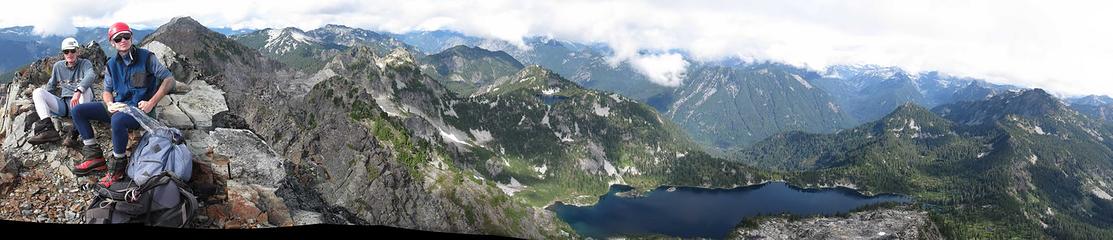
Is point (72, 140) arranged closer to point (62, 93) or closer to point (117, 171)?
point (62, 93)

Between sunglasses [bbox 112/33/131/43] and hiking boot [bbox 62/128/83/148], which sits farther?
hiking boot [bbox 62/128/83/148]

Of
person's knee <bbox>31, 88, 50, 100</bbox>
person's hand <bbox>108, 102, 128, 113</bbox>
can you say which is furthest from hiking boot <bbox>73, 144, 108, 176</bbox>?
person's knee <bbox>31, 88, 50, 100</bbox>

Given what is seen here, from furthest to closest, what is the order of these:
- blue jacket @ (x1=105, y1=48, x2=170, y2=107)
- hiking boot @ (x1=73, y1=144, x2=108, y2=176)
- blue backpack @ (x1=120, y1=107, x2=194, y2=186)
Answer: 1. blue jacket @ (x1=105, y1=48, x2=170, y2=107)
2. hiking boot @ (x1=73, y1=144, x2=108, y2=176)
3. blue backpack @ (x1=120, y1=107, x2=194, y2=186)

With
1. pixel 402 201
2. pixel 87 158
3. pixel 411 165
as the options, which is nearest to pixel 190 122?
pixel 87 158

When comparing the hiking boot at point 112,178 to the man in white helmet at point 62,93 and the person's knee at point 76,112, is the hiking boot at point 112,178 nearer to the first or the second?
the person's knee at point 76,112

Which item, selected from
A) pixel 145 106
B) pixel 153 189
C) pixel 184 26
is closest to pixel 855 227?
pixel 145 106

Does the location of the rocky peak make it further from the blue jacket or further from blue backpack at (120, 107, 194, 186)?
blue backpack at (120, 107, 194, 186)

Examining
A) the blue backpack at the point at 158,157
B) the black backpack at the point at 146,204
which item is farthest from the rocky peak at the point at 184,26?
the black backpack at the point at 146,204

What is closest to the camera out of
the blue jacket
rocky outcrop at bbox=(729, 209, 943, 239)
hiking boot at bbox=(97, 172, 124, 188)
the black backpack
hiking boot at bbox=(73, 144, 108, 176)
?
the black backpack
